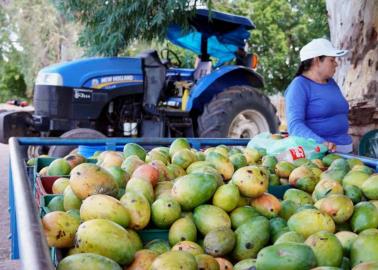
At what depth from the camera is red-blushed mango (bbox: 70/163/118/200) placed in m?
1.98

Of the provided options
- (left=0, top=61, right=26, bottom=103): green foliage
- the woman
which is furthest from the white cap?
(left=0, top=61, right=26, bottom=103): green foliage

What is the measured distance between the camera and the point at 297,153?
3113mm

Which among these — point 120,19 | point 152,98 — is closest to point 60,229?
point 152,98

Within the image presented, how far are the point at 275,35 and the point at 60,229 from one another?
16688 millimetres

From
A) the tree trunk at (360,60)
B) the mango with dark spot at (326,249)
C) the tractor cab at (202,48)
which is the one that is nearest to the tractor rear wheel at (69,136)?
the tractor cab at (202,48)

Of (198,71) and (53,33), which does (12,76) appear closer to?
(53,33)

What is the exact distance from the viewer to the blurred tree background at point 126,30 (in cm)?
683

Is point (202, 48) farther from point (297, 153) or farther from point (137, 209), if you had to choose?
point (137, 209)

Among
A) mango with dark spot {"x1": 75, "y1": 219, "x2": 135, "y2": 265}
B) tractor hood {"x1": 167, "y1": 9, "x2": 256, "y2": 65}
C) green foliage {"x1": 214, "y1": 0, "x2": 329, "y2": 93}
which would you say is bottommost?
mango with dark spot {"x1": 75, "y1": 219, "x2": 135, "y2": 265}

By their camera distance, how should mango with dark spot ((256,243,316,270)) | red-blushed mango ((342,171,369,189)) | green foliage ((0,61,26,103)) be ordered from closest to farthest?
mango with dark spot ((256,243,316,270)) < red-blushed mango ((342,171,369,189)) < green foliage ((0,61,26,103))

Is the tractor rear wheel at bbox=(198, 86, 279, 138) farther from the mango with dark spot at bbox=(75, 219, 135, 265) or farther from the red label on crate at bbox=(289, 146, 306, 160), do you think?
the mango with dark spot at bbox=(75, 219, 135, 265)

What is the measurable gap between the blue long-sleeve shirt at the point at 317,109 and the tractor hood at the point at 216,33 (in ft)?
9.64

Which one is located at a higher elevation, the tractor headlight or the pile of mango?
the tractor headlight

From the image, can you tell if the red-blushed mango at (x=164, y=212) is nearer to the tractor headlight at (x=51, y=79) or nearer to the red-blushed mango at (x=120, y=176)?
the red-blushed mango at (x=120, y=176)
